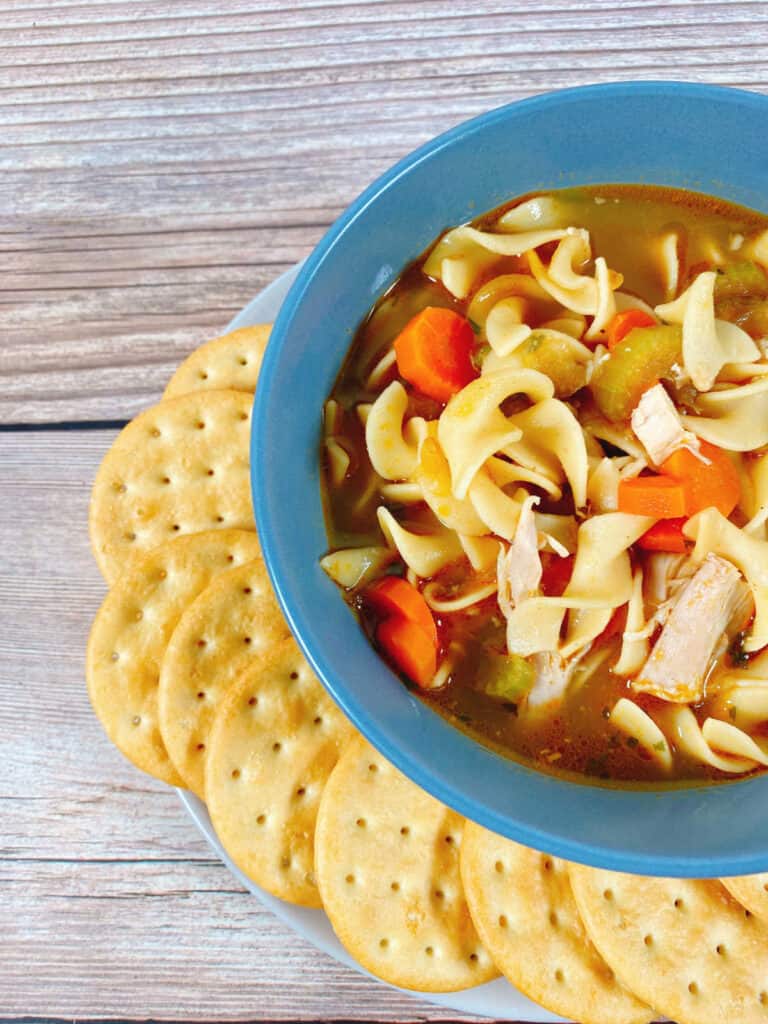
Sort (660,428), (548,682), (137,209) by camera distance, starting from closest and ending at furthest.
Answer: (660,428) < (548,682) < (137,209)

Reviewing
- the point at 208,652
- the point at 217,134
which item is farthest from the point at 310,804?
the point at 217,134

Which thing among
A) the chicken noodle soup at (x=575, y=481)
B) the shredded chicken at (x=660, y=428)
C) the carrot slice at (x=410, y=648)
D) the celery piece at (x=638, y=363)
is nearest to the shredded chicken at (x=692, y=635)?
the chicken noodle soup at (x=575, y=481)

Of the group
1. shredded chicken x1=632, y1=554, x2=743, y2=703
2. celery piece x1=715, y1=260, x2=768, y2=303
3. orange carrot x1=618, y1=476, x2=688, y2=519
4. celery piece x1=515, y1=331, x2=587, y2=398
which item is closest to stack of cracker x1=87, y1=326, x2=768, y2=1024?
shredded chicken x1=632, y1=554, x2=743, y2=703

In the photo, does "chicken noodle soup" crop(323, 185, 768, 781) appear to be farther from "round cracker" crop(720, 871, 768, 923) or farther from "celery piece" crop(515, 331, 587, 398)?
"round cracker" crop(720, 871, 768, 923)

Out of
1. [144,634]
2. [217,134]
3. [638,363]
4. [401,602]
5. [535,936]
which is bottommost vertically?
[535,936]

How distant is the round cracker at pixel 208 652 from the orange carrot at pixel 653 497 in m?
1.19

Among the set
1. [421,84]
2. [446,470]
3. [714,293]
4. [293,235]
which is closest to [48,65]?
[293,235]

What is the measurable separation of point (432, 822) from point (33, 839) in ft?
4.77

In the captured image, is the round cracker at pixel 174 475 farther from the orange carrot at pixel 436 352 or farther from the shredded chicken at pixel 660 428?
the shredded chicken at pixel 660 428

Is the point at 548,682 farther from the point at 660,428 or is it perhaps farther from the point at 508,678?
the point at 660,428

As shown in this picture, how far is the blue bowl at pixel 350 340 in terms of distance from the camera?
2.44 m

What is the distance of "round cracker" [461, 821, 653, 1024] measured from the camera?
2926 mm

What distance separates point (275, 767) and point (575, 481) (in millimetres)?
1312

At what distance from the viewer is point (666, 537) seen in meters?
2.86
